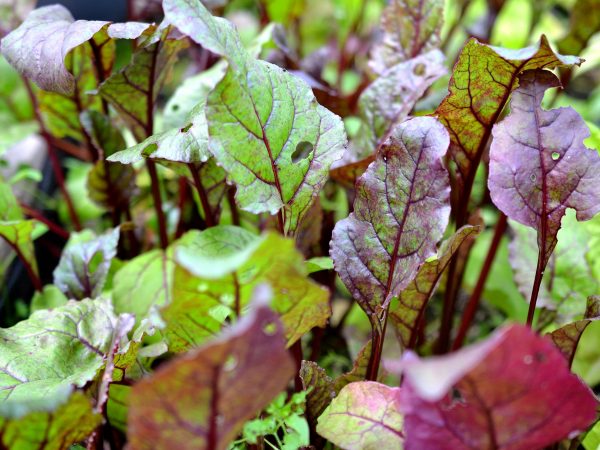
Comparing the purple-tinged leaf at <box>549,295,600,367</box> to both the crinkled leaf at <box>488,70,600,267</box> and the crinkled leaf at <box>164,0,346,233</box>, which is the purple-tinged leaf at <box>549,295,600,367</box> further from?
the crinkled leaf at <box>164,0,346,233</box>

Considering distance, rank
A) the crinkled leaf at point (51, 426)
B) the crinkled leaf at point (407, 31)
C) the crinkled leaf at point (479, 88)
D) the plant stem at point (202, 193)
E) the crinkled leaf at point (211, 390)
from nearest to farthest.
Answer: the crinkled leaf at point (211, 390), the crinkled leaf at point (51, 426), the crinkled leaf at point (479, 88), the plant stem at point (202, 193), the crinkled leaf at point (407, 31)

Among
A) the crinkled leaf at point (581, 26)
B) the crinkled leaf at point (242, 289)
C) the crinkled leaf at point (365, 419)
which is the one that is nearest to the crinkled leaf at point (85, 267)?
the crinkled leaf at point (242, 289)

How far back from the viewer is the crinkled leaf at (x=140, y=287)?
95 cm

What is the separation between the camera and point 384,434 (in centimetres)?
63

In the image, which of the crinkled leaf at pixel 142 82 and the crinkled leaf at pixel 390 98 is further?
the crinkled leaf at pixel 390 98

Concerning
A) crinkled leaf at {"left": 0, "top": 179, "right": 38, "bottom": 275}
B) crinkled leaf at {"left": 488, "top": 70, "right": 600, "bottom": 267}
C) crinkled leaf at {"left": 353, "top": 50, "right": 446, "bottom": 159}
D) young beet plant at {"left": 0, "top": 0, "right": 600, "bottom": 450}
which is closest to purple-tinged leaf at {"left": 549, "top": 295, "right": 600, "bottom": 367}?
young beet plant at {"left": 0, "top": 0, "right": 600, "bottom": 450}

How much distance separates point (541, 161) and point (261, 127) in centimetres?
31

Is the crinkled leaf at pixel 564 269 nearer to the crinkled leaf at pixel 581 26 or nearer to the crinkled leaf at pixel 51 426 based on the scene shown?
the crinkled leaf at pixel 581 26

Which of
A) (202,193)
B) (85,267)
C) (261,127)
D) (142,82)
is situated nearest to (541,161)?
(261,127)

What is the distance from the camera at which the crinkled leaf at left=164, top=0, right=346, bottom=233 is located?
0.62m

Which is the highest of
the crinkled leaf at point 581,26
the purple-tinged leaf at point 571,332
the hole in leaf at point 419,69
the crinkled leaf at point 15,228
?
the crinkled leaf at point 581,26

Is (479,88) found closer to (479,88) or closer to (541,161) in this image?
(479,88)

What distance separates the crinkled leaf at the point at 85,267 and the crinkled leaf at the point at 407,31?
1.74 feet

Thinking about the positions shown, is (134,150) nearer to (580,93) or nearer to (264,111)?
(264,111)
